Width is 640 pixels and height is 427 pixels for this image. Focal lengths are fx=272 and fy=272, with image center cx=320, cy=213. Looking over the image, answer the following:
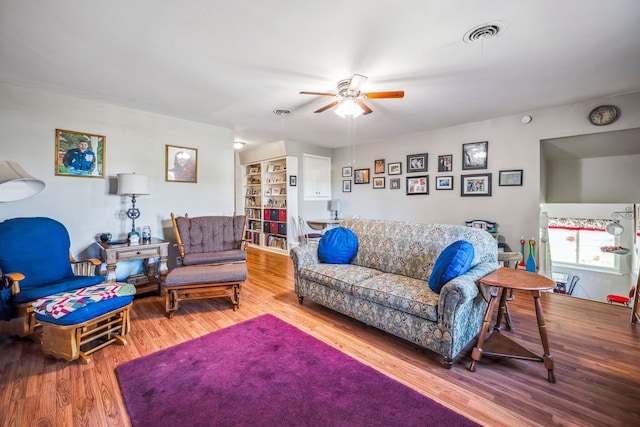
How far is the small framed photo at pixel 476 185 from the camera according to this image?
4312 mm

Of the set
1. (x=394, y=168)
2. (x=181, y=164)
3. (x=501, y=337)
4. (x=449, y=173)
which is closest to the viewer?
(x=501, y=337)

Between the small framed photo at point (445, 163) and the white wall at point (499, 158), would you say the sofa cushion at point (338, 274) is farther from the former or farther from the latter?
the small framed photo at point (445, 163)

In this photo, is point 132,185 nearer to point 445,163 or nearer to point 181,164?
point 181,164

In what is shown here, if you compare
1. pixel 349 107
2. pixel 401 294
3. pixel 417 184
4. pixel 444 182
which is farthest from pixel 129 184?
pixel 444 182

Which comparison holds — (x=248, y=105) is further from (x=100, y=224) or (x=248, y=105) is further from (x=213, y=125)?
(x=100, y=224)

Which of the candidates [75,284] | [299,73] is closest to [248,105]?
[299,73]

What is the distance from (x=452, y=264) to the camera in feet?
6.56

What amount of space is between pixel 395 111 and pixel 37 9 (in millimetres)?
3528

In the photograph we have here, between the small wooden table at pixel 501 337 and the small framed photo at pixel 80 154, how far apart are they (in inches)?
169

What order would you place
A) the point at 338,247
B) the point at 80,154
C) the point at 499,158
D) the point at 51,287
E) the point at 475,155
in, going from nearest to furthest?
1. the point at 51,287
2. the point at 338,247
3. the point at 80,154
4. the point at 499,158
5. the point at 475,155

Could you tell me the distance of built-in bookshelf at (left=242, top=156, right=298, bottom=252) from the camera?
5828 mm

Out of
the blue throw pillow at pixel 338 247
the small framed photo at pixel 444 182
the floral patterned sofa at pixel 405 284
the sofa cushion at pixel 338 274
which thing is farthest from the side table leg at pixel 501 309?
the small framed photo at pixel 444 182

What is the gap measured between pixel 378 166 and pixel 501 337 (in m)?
4.05

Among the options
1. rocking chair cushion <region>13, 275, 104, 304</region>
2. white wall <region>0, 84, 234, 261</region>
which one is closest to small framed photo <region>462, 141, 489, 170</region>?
white wall <region>0, 84, 234, 261</region>
